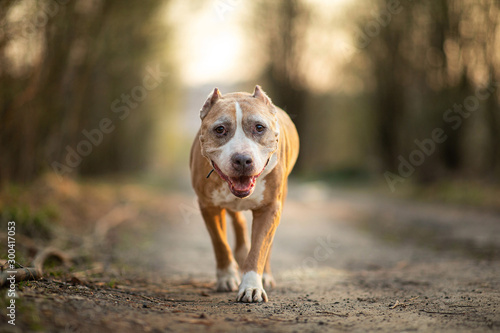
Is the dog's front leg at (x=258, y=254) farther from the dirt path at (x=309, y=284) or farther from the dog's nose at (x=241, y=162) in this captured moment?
the dog's nose at (x=241, y=162)

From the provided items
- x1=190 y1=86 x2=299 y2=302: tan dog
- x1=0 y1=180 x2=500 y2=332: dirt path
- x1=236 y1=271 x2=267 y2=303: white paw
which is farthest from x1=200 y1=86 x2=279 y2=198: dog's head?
x1=0 y1=180 x2=500 y2=332: dirt path

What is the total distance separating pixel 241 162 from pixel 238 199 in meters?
0.64

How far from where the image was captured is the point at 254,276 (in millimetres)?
4484

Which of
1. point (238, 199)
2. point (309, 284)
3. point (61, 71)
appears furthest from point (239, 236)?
point (61, 71)

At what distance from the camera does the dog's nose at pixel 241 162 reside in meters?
4.15

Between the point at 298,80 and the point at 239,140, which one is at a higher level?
the point at 298,80

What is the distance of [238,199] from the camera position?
185 inches

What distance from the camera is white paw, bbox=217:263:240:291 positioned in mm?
5168

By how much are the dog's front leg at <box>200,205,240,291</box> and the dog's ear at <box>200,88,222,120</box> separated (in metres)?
0.96

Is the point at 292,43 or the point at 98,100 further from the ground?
the point at 292,43

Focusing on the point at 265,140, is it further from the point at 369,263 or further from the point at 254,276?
the point at 369,263

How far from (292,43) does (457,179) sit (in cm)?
1652

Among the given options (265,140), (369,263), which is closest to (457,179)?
(369,263)

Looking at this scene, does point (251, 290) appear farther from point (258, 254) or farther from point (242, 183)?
point (242, 183)
